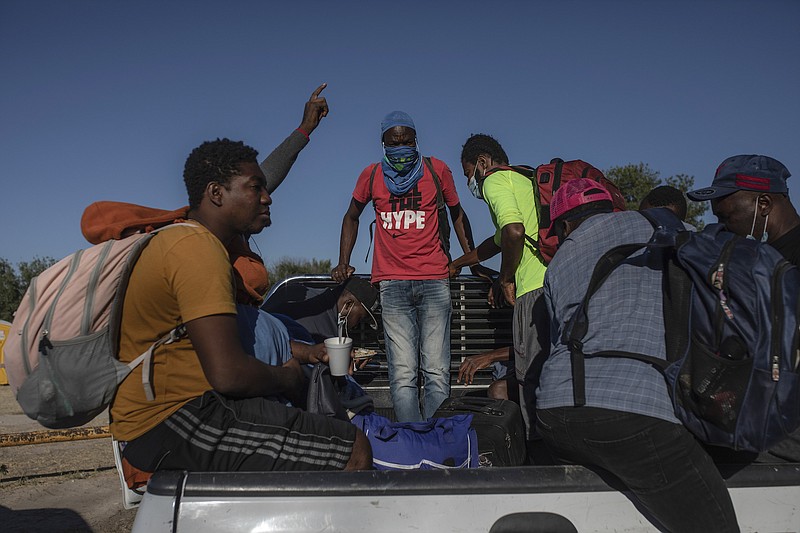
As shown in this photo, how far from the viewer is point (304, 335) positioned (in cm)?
364

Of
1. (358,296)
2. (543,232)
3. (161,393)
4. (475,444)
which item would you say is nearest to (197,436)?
(161,393)

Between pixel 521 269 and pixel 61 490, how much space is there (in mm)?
5039

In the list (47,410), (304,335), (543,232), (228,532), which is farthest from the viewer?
(543,232)

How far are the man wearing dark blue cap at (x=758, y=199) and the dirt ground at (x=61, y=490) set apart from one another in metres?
4.90

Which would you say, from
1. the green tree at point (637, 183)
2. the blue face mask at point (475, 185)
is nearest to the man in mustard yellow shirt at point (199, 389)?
the blue face mask at point (475, 185)

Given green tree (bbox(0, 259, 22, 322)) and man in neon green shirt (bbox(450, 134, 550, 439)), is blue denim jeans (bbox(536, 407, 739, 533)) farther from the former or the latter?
green tree (bbox(0, 259, 22, 322))

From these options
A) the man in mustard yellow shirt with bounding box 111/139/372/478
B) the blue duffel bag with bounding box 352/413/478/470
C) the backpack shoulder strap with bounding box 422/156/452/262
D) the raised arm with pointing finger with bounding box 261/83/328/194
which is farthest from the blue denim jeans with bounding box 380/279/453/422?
the man in mustard yellow shirt with bounding box 111/139/372/478

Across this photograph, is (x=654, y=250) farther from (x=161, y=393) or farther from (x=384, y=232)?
(x=384, y=232)

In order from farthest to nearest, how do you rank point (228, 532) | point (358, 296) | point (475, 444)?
1. point (358, 296)
2. point (475, 444)
3. point (228, 532)

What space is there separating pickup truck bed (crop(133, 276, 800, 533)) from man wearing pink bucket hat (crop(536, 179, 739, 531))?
10 centimetres

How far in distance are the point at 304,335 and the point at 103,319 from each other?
4.66ft

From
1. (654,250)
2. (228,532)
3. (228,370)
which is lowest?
(228,532)

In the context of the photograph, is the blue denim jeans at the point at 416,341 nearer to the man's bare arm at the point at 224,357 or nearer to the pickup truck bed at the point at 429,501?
the man's bare arm at the point at 224,357

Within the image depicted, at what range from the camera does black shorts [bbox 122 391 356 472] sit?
2338 millimetres
